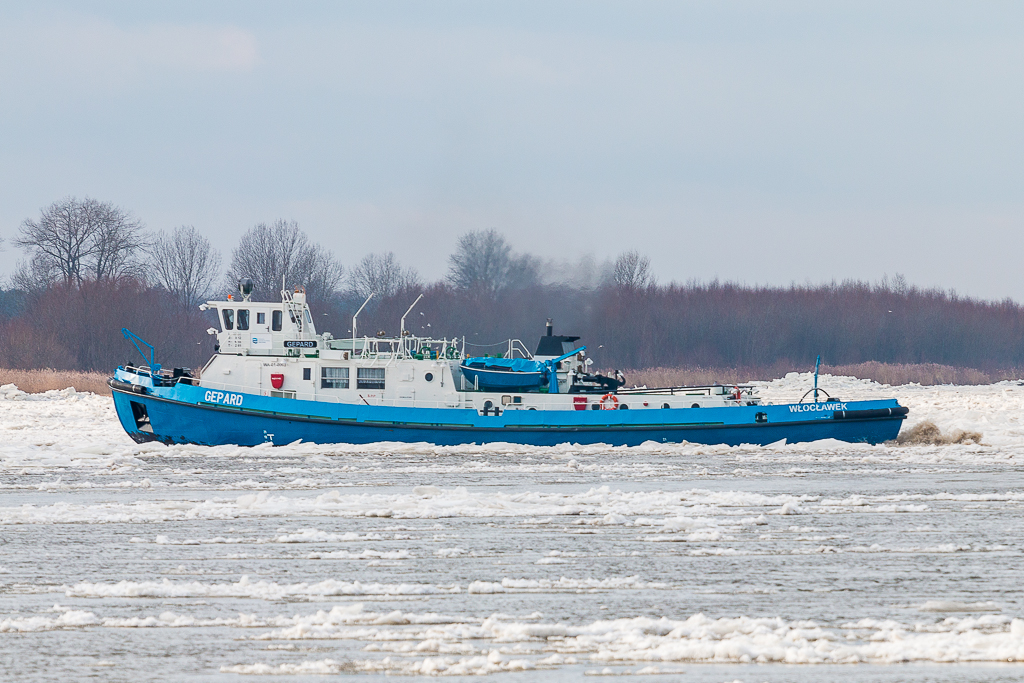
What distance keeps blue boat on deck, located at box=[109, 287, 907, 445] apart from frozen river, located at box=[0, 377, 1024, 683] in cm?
361

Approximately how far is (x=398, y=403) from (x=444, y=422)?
1.25m

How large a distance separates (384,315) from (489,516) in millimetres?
45908

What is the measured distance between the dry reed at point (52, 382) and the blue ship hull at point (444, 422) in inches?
720

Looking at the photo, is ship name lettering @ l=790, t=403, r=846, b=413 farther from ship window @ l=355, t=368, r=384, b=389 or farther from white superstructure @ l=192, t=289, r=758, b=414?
ship window @ l=355, t=368, r=384, b=389

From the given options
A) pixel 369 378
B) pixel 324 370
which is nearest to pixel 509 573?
pixel 369 378

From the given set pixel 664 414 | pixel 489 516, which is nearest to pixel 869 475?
pixel 664 414

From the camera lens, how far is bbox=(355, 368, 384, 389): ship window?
25625 millimetres

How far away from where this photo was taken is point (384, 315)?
59938 mm

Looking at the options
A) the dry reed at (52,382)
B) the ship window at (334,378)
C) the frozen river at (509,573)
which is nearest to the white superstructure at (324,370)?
the ship window at (334,378)

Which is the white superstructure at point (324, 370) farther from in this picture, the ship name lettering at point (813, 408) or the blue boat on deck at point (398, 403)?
the ship name lettering at point (813, 408)

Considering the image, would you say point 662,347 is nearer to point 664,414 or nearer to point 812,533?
point 664,414

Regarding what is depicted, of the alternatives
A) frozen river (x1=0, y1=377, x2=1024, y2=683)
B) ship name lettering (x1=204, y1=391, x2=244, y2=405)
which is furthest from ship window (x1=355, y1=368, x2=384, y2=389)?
frozen river (x1=0, y1=377, x2=1024, y2=683)

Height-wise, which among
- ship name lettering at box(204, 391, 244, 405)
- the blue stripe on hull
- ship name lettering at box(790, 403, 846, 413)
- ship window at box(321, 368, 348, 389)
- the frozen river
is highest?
ship window at box(321, 368, 348, 389)

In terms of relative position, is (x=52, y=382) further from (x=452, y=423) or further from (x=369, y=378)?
(x=452, y=423)
